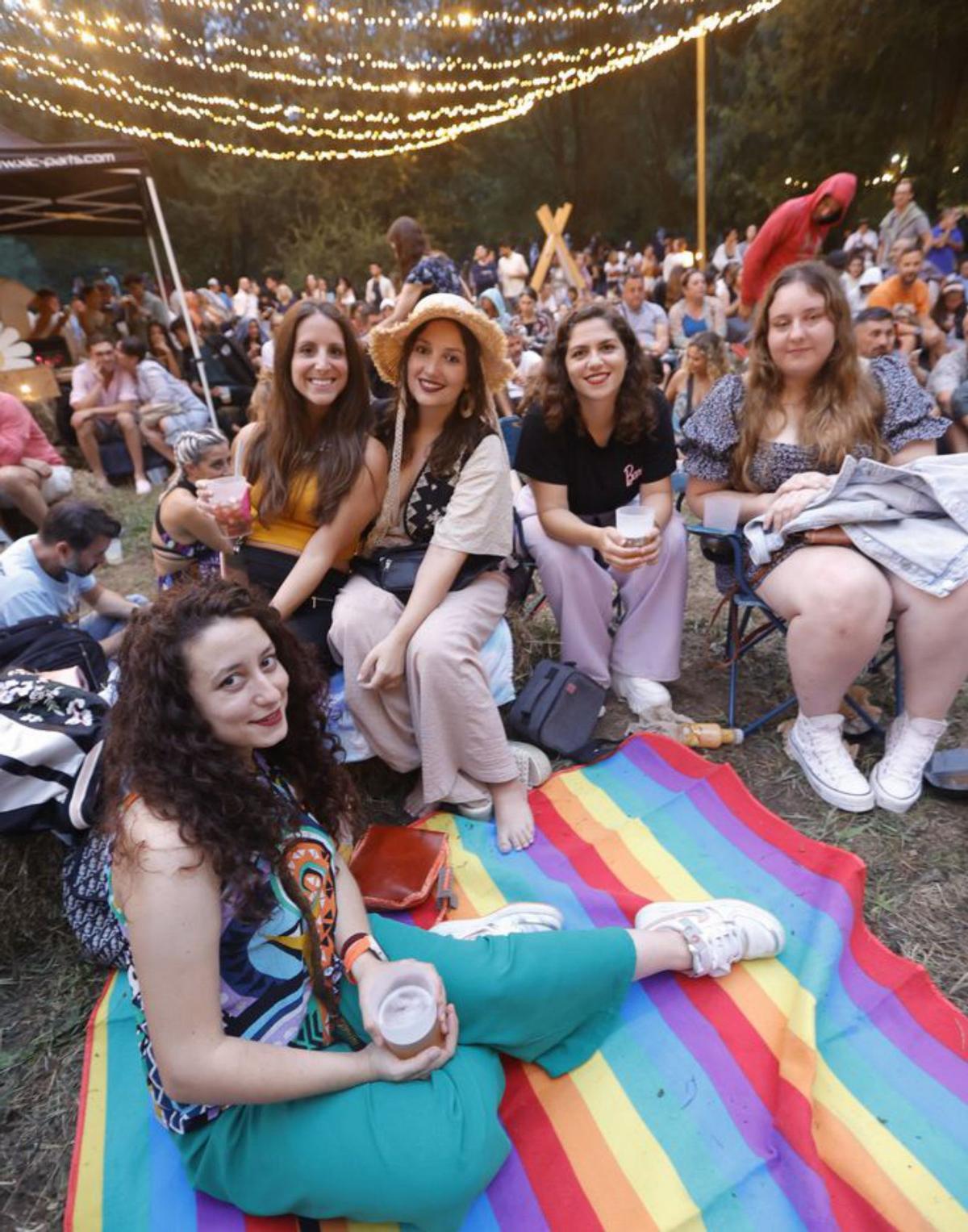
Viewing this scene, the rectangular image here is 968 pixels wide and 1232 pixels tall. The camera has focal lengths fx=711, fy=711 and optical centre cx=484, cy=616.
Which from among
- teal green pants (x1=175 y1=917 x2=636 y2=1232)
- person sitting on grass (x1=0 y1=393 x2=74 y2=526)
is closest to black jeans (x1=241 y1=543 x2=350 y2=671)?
teal green pants (x1=175 y1=917 x2=636 y2=1232)

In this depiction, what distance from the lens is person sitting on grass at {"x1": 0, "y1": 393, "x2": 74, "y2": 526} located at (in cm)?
497

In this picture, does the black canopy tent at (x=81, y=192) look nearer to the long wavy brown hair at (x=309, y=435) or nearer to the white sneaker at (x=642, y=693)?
the long wavy brown hair at (x=309, y=435)

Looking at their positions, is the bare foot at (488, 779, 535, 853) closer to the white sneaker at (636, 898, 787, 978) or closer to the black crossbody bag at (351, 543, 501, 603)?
the white sneaker at (636, 898, 787, 978)

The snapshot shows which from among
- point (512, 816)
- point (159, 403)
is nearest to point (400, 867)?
point (512, 816)

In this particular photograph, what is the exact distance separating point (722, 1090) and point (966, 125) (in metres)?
21.2

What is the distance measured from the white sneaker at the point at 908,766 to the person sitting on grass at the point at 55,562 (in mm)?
3033

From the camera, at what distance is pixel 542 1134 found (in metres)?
1.54

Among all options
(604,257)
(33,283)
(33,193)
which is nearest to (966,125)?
(604,257)

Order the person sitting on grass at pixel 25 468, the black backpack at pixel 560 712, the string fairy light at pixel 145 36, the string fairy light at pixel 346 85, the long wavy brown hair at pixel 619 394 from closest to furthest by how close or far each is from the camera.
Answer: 1. the black backpack at pixel 560 712
2. the long wavy brown hair at pixel 619 394
3. the person sitting on grass at pixel 25 468
4. the string fairy light at pixel 145 36
5. the string fairy light at pixel 346 85

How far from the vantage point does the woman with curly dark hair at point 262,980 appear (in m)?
1.15

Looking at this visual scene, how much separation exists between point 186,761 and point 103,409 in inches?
284

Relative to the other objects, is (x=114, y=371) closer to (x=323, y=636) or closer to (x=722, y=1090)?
(x=323, y=636)

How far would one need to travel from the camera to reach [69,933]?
2.19m

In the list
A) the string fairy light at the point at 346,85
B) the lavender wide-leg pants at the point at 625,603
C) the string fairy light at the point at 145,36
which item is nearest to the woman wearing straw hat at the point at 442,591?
the lavender wide-leg pants at the point at 625,603
